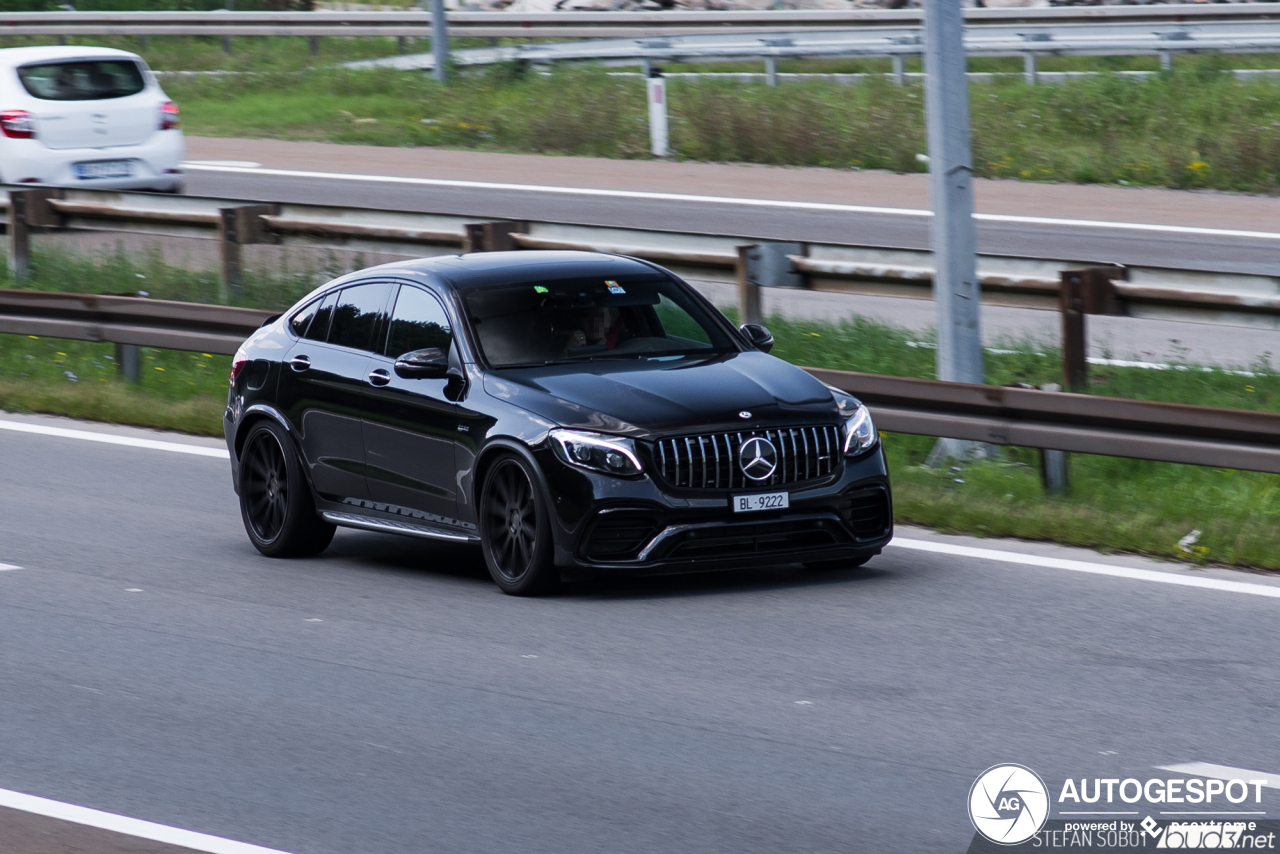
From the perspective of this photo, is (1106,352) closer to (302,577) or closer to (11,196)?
(302,577)

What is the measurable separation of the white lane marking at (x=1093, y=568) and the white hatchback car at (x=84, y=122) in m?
14.5

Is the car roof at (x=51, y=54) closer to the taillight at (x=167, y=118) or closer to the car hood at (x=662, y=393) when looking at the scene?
the taillight at (x=167, y=118)

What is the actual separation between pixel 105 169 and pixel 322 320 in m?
13.0

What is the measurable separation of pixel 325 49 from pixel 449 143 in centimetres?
856

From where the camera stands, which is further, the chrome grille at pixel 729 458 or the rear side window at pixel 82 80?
the rear side window at pixel 82 80

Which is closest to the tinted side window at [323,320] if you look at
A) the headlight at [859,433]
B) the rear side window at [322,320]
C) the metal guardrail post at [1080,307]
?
the rear side window at [322,320]

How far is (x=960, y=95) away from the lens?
38.3 ft

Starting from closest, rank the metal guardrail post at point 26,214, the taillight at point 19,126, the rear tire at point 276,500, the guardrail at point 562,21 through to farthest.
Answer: the rear tire at point 276,500 < the metal guardrail post at point 26,214 < the taillight at point 19,126 < the guardrail at point 562,21

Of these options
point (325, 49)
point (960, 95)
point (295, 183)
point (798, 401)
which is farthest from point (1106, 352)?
point (325, 49)

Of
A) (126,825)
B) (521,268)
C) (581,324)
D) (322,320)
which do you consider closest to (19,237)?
(322,320)

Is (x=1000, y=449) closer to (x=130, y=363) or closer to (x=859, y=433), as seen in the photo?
(x=859, y=433)

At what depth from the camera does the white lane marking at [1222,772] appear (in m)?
6.41

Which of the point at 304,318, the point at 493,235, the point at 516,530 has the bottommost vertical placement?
the point at 516,530

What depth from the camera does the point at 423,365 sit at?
9.75m
